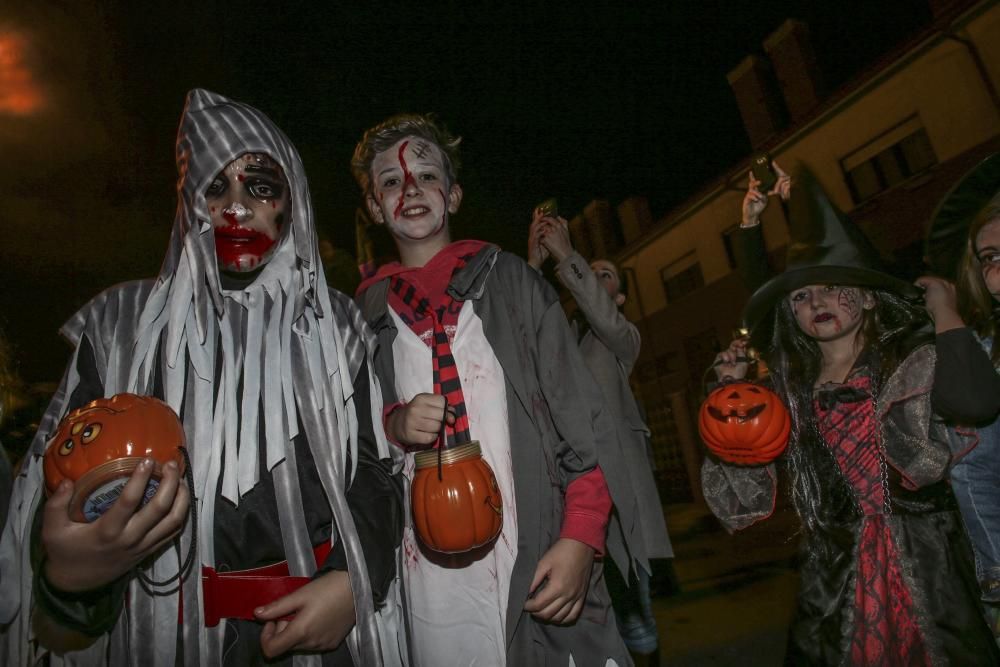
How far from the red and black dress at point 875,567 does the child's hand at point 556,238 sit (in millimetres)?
1482

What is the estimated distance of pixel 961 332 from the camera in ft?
7.38

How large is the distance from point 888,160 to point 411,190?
1362cm

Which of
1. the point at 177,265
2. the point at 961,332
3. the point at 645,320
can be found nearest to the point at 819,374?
the point at 961,332

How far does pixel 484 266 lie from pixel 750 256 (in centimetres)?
185

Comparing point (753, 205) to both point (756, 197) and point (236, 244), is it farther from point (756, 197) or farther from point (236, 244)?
point (236, 244)

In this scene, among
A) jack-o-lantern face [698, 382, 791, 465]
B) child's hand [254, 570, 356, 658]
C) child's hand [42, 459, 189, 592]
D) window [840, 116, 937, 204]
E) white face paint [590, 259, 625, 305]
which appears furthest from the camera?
window [840, 116, 937, 204]

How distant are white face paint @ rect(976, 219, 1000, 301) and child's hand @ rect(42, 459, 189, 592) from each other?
123 inches

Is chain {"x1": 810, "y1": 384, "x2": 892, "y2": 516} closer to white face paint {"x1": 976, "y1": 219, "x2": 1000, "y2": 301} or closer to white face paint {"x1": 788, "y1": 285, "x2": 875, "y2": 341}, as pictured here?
white face paint {"x1": 788, "y1": 285, "x2": 875, "y2": 341}

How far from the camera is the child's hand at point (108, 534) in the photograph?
119cm

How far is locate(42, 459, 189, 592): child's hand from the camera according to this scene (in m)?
1.19

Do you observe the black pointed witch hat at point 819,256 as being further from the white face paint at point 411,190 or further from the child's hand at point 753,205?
the white face paint at point 411,190

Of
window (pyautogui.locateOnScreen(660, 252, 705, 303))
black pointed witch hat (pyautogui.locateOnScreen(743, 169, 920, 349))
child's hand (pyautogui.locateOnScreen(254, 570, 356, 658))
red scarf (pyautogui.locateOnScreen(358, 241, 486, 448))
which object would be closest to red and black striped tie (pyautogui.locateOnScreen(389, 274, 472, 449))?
red scarf (pyautogui.locateOnScreen(358, 241, 486, 448))

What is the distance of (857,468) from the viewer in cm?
254

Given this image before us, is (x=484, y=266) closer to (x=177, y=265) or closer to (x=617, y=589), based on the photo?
(x=177, y=265)
